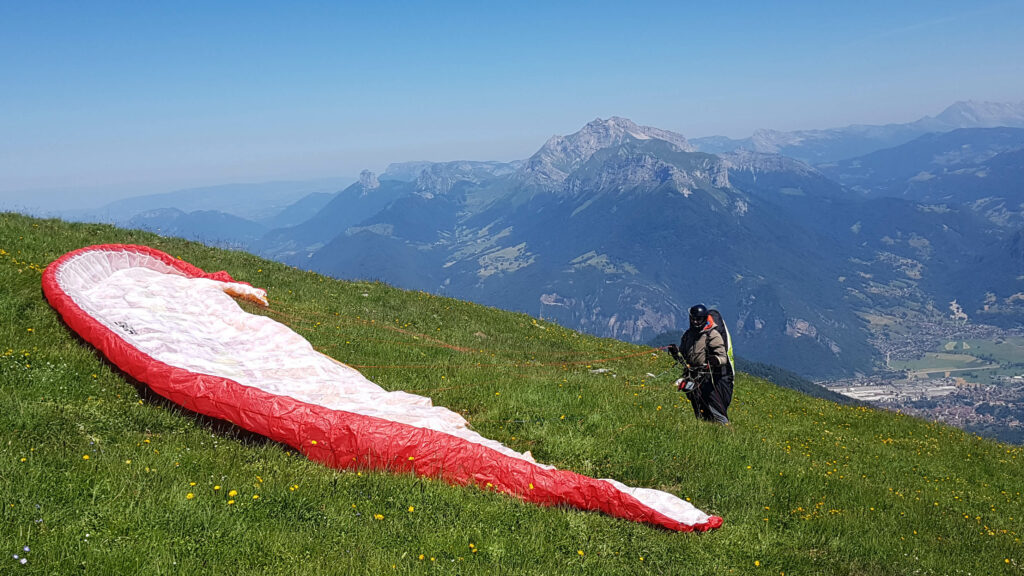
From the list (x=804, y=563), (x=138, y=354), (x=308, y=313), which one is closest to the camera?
(x=804, y=563)

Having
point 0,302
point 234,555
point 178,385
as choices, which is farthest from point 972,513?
point 0,302

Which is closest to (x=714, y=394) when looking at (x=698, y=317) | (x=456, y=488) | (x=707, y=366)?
(x=707, y=366)

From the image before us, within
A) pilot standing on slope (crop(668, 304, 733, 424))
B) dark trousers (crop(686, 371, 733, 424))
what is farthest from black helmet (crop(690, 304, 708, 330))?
dark trousers (crop(686, 371, 733, 424))

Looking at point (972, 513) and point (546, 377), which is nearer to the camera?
point (972, 513)

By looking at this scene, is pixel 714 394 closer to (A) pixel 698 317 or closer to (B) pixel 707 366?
(B) pixel 707 366

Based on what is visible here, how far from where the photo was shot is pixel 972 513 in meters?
11.6

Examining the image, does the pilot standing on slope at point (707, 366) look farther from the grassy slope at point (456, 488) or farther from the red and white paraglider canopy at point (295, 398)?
the red and white paraglider canopy at point (295, 398)

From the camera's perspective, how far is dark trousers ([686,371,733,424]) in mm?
13719

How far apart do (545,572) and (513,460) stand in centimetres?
231

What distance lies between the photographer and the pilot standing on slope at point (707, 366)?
13.5 m

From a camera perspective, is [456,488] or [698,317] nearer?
[456,488]

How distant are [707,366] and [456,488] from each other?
7.91 m

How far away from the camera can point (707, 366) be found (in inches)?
532

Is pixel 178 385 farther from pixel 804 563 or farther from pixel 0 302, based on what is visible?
pixel 804 563
